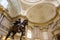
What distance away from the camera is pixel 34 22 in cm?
1534

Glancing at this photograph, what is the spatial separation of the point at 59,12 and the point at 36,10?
2.99 metres

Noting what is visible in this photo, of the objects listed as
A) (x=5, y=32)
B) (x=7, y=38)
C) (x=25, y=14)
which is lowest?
(x=7, y=38)

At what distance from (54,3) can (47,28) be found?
7.13 feet

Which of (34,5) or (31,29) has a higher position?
(34,5)

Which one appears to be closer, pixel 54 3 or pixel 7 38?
pixel 7 38

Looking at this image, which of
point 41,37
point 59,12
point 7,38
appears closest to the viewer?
point 7,38

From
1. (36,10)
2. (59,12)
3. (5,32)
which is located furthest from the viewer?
(36,10)

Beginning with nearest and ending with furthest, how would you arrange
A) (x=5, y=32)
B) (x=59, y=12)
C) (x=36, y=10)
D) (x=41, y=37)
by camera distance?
(x=5, y=32), (x=59, y=12), (x=41, y=37), (x=36, y=10)

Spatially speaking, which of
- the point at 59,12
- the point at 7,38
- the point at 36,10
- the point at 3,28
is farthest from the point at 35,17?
the point at 7,38

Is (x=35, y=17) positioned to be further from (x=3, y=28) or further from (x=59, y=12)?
(x=3, y=28)

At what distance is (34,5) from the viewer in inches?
605

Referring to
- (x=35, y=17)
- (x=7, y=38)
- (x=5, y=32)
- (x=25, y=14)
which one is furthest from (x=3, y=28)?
(x=35, y=17)

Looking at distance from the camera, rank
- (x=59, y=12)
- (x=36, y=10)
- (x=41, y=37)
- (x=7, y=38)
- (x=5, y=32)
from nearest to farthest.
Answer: (x=7, y=38) < (x=5, y=32) < (x=59, y=12) < (x=41, y=37) < (x=36, y=10)

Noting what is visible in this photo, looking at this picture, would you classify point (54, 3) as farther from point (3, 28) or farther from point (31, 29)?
point (3, 28)
